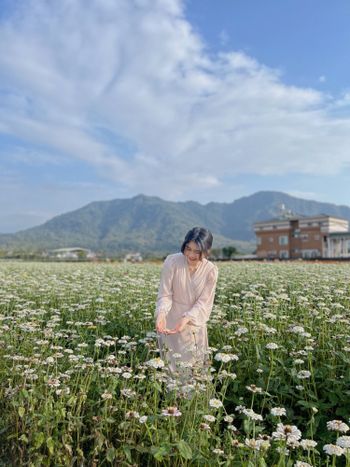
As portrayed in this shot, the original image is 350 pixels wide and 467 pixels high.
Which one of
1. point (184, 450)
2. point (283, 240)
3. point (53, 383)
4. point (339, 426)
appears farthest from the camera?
point (283, 240)

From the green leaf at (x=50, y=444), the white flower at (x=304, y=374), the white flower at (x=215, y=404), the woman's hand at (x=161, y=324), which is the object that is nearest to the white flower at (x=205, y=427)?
the white flower at (x=215, y=404)

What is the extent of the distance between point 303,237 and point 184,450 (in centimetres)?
5904

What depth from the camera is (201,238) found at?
4609mm

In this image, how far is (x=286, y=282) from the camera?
962cm

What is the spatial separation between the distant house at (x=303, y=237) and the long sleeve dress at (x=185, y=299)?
51.8 meters

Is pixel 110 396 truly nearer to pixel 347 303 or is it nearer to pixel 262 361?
pixel 262 361

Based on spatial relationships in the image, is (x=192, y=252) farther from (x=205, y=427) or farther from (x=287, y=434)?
(x=287, y=434)

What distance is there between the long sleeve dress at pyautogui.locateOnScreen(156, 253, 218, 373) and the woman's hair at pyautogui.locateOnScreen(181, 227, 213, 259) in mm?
216

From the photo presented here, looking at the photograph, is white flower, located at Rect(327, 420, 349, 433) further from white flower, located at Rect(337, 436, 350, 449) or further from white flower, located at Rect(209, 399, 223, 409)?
white flower, located at Rect(209, 399, 223, 409)

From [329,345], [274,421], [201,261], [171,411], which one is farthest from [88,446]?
[329,345]

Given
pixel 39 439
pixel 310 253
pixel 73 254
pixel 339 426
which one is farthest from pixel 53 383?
pixel 73 254

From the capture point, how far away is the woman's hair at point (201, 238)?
460cm

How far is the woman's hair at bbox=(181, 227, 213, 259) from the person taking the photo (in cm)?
460

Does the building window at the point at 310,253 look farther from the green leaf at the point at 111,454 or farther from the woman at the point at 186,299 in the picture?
the green leaf at the point at 111,454
